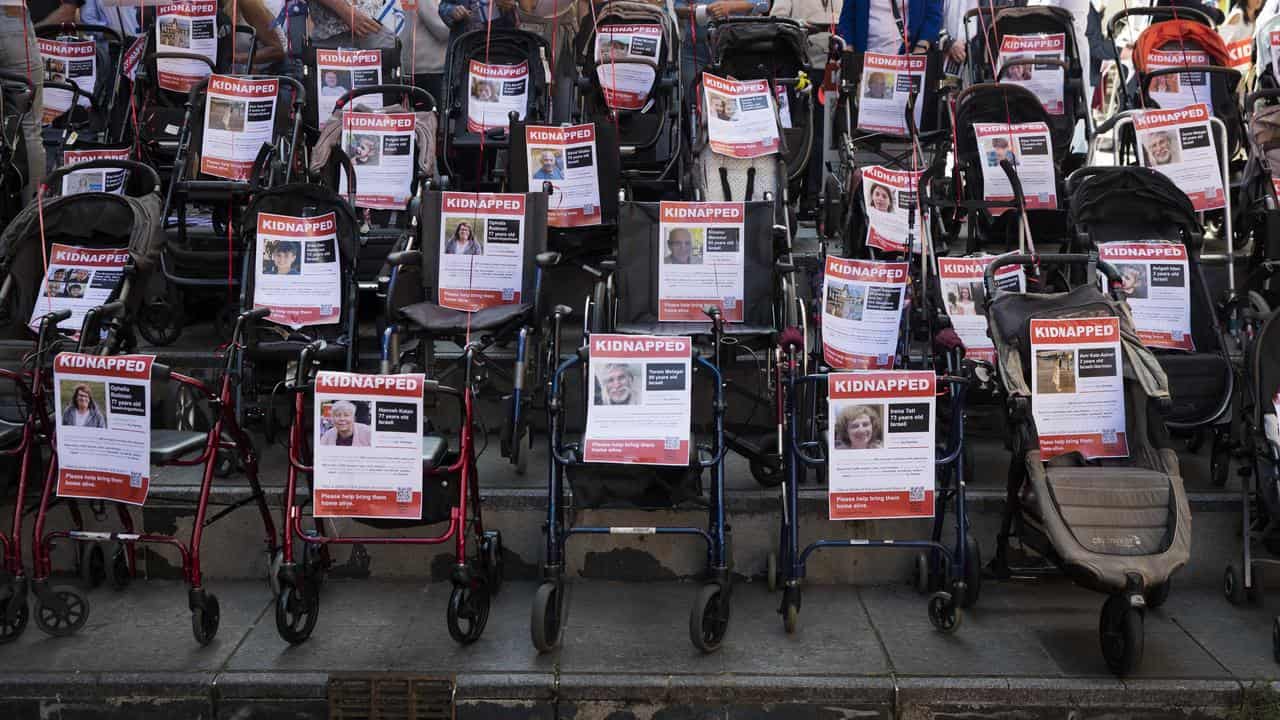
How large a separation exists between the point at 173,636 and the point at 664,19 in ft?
16.0

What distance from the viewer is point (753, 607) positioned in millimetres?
4918

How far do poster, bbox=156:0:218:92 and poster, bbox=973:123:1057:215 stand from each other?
497cm

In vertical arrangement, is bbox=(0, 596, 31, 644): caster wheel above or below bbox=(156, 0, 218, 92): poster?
below

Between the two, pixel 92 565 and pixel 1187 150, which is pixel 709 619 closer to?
pixel 92 565

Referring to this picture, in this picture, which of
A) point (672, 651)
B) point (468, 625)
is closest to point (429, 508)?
A: point (468, 625)

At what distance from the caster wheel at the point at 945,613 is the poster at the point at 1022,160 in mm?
2722

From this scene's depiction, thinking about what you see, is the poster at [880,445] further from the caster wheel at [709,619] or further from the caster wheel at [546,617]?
the caster wheel at [546,617]

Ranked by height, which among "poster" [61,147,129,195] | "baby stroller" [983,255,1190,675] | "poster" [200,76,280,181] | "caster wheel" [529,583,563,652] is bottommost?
"caster wheel" [529,583,563,652]

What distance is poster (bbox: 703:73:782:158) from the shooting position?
6617 mm

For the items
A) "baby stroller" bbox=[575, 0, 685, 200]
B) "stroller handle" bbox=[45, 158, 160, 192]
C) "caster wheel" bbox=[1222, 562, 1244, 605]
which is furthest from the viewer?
"baby stroller" bbox=[575, 0, 685, 200]

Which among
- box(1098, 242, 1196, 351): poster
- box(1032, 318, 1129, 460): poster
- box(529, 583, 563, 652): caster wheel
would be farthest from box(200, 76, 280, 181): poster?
box(1098, 242, 1196, 351): poster

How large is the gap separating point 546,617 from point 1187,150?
4.31 metres

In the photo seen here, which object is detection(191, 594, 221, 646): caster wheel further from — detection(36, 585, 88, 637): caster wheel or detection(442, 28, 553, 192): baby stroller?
detection(442, 28, 553, 192): baby stroller

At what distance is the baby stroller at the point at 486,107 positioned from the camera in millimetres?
7504
